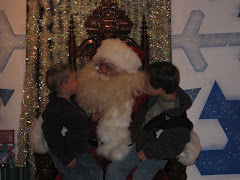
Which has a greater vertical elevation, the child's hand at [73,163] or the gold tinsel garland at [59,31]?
the gold tinsel garland at [59,31]

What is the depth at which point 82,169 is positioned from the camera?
8.27 ft

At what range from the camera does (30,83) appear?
3.57 m

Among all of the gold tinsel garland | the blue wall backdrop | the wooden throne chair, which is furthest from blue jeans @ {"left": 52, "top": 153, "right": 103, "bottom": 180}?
the blue wall backdrop

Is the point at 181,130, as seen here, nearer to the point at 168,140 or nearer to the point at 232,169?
the point at 168,140

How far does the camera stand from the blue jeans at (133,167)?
2428mm

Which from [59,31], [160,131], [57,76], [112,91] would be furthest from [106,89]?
[59,31]

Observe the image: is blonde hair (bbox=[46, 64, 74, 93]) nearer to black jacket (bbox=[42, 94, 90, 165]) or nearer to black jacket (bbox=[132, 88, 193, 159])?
black jacket (bbox=[42, 94, 90, 165])

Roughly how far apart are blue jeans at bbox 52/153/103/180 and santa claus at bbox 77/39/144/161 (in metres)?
0.14

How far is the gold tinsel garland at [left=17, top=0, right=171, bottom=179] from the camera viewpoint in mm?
3502

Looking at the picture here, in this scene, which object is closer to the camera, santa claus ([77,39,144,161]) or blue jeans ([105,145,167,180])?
blue jeans ([105,145,167,180])

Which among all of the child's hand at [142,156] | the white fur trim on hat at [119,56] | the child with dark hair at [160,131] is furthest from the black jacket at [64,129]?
the white fur trim on hat at [119,56]

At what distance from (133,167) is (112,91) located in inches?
24.1

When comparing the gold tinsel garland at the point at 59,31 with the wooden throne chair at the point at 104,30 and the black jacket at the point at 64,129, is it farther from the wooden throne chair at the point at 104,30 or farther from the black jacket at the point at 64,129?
the black jacket at the point at 64,129

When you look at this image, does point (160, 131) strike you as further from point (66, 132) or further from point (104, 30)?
point (104, 30)
